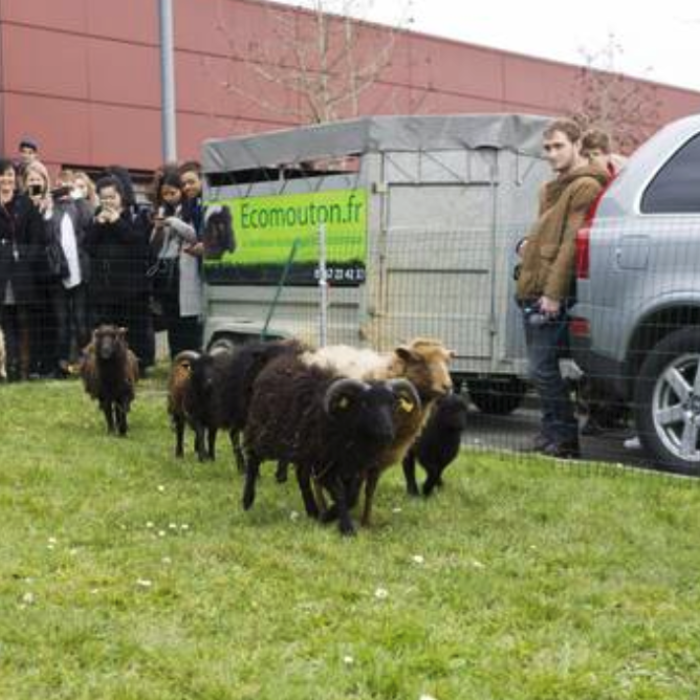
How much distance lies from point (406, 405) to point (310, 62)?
61.6ft

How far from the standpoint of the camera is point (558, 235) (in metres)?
8.84

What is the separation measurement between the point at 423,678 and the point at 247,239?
26.5 ft

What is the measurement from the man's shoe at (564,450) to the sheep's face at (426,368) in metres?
2.10

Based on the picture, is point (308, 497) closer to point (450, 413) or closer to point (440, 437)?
point (440, 437)

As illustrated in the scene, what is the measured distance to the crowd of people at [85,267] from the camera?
13.1m

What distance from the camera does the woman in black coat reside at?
1313cm

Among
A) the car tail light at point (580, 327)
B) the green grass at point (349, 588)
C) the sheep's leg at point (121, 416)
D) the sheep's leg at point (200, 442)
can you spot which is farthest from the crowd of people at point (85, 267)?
the car tail light at point (580, 327)

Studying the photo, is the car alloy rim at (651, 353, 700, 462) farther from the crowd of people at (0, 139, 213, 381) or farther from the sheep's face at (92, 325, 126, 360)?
the crowd of people at (0, 139, 213, 381)

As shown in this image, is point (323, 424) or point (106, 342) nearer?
point (323, 424)

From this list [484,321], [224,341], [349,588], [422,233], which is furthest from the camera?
[224,341]

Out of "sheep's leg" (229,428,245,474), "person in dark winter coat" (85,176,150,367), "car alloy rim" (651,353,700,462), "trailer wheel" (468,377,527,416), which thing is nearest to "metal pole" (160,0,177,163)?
"person in dark winter coat" (85,176,150,367)

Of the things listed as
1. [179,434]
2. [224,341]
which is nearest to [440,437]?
[179,434]

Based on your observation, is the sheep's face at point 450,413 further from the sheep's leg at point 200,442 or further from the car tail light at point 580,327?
the sheep's leg at point 200,442

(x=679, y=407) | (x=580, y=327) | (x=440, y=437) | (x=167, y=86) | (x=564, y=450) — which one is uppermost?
(x=167, y=86)
